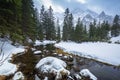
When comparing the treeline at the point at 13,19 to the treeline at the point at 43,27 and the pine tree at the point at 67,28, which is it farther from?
the pine tree at the point at 67,28

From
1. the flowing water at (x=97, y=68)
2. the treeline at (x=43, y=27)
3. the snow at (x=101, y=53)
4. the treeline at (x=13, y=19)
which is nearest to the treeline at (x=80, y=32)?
the treeline at (x=43, y=27)

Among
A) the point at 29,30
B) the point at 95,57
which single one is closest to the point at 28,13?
the point at 29,30

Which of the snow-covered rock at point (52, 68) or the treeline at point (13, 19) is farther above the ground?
the treeline at point (13, 19)

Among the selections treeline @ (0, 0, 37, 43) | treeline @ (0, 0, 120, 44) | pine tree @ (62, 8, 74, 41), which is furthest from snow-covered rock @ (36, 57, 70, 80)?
pine tree @ (62, 8, 74, 41)

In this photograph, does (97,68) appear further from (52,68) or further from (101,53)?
(101,53)

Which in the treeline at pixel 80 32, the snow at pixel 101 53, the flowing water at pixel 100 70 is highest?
the treeline at pixel 80 32

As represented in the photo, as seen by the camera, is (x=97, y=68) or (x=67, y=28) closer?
(x=97, y=68)

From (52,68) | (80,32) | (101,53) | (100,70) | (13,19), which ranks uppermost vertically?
(13,19)

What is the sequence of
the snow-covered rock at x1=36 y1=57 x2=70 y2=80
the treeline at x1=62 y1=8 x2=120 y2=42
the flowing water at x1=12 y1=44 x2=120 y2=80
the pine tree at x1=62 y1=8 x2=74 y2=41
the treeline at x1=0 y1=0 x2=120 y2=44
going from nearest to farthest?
the snow-covered rock at x1=36 y1=57 x2=70 y2=80
the flowing water at x1=12 y1=44 x2=120 y2=80
the treeline at x1=0 y1=0 x2=120 y2=44
the treeline at x1=62 y1=8 x2=120 y2=42
the pine tree at x1=62 y1=8 x2=74 y2=41

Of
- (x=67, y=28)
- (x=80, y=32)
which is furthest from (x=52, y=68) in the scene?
(x=67, y=28)

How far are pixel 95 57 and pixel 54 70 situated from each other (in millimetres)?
12787

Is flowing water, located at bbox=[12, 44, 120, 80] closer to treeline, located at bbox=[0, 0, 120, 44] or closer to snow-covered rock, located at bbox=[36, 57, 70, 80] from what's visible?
snow-covered rock, located at bbox=[36, 57, 70, 80]

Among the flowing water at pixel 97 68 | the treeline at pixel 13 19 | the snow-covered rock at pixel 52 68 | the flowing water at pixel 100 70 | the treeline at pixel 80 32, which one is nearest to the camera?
the snow-covered rock at pixel 52 68

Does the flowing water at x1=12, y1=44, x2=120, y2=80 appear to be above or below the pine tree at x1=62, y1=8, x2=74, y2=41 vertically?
below
